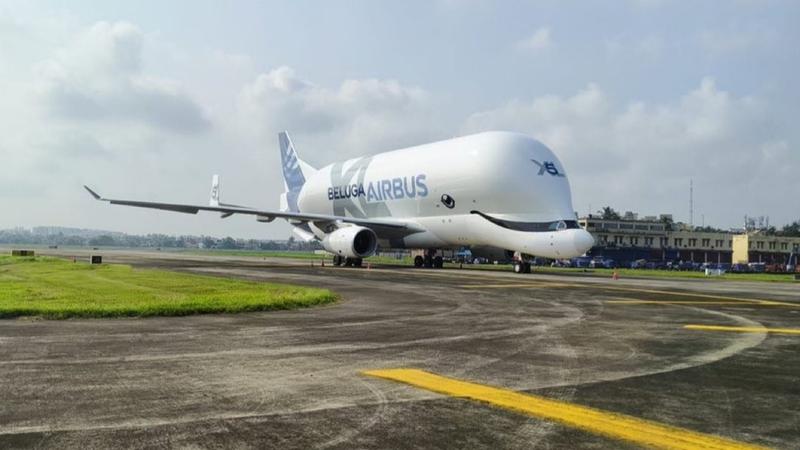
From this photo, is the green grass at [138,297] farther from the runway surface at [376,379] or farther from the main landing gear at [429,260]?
the main landing gear at [429,260]

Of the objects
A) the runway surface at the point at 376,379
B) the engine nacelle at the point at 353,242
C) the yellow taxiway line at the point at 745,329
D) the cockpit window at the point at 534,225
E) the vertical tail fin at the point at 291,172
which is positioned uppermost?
the vertical tail fin at the point at 291,172

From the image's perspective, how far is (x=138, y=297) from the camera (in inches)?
619

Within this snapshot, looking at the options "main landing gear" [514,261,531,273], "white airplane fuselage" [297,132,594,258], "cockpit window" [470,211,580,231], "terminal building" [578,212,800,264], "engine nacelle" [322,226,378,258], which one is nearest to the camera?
"cockpit window" [470,211,580,231]

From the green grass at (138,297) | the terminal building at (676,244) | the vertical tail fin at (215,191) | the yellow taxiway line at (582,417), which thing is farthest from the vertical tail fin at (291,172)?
the terminal building at (676,244)

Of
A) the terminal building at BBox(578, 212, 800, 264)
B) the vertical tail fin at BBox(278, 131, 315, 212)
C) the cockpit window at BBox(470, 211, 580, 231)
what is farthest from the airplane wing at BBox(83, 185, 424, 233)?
the terminal building at BBox(578, 212, 800, 264)

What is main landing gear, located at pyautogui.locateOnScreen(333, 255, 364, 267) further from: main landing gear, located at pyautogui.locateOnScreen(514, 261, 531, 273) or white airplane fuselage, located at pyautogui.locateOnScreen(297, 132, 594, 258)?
main landing gear, located at pyautogui.locateOnScreen(514, 261, 531, 273)

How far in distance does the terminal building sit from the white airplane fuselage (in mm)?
86930

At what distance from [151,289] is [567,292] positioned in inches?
500

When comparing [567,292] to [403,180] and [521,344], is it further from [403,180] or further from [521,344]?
[403,180]

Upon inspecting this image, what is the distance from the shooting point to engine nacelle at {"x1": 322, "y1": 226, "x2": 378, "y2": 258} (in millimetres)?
41188

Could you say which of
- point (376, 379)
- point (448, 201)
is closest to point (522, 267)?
point (448, 201)

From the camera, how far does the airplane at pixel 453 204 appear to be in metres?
36.1

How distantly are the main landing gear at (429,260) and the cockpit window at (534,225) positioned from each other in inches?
330

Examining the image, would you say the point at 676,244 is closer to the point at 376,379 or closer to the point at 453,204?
the point at 453,204
